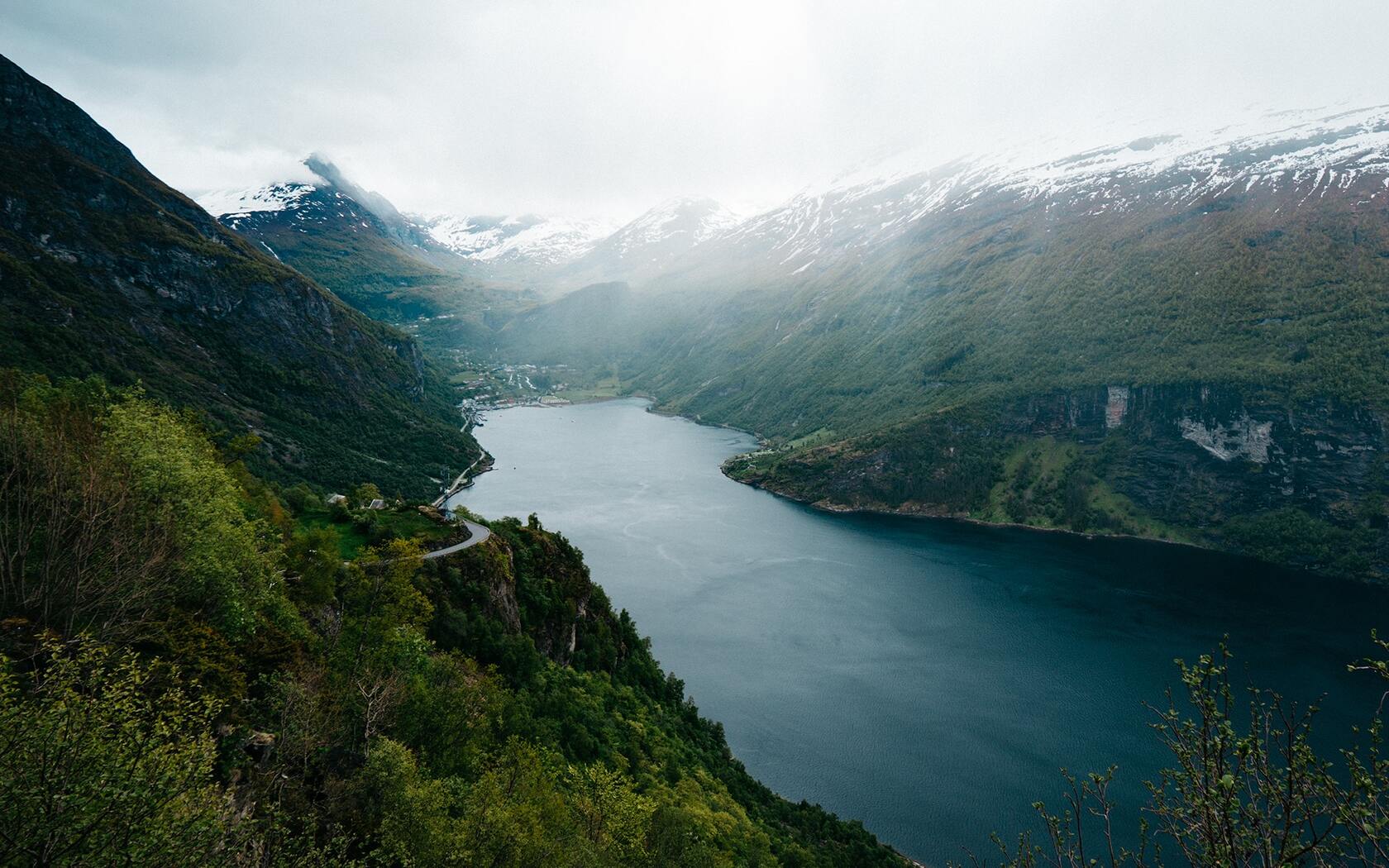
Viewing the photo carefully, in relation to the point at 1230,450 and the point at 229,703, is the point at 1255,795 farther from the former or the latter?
the point at 1230,450

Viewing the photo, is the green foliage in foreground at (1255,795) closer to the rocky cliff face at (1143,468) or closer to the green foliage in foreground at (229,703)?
the green foliage in foreground at (229,703)

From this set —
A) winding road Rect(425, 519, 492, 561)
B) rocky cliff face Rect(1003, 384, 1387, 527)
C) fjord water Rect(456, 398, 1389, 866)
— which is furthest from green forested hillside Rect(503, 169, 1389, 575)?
winding road Rect(425, 519, 492, 561)

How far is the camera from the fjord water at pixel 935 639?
61875 millimetres

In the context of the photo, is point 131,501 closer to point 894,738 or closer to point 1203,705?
point 1203,705

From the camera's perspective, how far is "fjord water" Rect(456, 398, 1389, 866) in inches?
2436

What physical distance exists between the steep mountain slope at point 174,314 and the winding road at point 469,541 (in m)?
74.7

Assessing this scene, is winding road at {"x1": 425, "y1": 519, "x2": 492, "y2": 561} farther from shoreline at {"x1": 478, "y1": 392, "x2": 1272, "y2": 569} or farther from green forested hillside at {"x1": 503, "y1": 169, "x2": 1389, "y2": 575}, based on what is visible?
green forested hillside at {"x1": 503, "y1": 169, "x2": 1389, "y2": 575}

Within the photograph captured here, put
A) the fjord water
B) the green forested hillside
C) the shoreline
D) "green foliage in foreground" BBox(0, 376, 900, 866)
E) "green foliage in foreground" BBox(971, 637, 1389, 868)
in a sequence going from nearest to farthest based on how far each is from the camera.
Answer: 1. "green foliage in foreground" BBox(971, 637, 1389, 868)
2. "green foliage in foreground" BBox(0, 376, 900, 866)
3. the fjord water
4. the green forested hillside
5. the shoreline

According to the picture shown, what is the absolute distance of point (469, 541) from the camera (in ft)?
156

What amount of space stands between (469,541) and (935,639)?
226ft

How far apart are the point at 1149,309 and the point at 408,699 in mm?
229018

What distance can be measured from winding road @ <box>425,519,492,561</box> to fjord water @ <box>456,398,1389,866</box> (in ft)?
109

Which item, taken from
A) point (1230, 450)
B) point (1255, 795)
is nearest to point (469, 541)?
point (1255, 795)

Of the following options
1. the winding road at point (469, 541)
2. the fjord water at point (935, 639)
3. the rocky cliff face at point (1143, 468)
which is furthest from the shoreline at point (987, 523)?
the winding road at point (469, 541)
